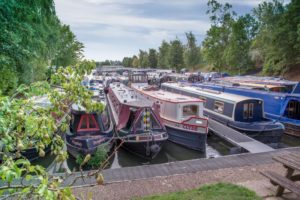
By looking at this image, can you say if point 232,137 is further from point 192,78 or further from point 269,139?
point 192,78

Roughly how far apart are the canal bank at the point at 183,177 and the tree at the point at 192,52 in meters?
44.8

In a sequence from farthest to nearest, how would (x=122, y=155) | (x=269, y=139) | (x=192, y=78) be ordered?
1. (x=192, y=78)
2. (x=269, y=139)
3. (x=122, y=155)

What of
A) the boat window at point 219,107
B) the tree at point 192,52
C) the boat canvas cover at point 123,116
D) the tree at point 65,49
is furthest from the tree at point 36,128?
the tree at point 192,52

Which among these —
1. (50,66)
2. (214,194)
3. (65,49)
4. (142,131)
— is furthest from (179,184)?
(65,49)

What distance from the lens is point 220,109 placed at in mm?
13070

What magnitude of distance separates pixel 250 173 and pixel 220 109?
7.01 m

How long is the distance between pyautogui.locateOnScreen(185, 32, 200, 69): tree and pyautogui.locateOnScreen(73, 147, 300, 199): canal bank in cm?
4476

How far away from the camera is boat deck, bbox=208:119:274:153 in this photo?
29.0 ft

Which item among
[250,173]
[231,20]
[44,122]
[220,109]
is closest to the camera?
[44,122]

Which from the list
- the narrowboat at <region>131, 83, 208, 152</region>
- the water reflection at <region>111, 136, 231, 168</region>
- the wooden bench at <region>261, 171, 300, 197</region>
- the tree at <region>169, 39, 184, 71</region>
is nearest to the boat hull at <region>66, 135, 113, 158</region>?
the water reflection at <region>111, 136, 231, 168</region>

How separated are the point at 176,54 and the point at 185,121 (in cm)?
4604

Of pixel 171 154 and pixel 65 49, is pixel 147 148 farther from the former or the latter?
pixel 65 49

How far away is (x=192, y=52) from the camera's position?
50969 millimetres

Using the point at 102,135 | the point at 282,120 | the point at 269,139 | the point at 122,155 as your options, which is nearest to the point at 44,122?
the point at 102,135
